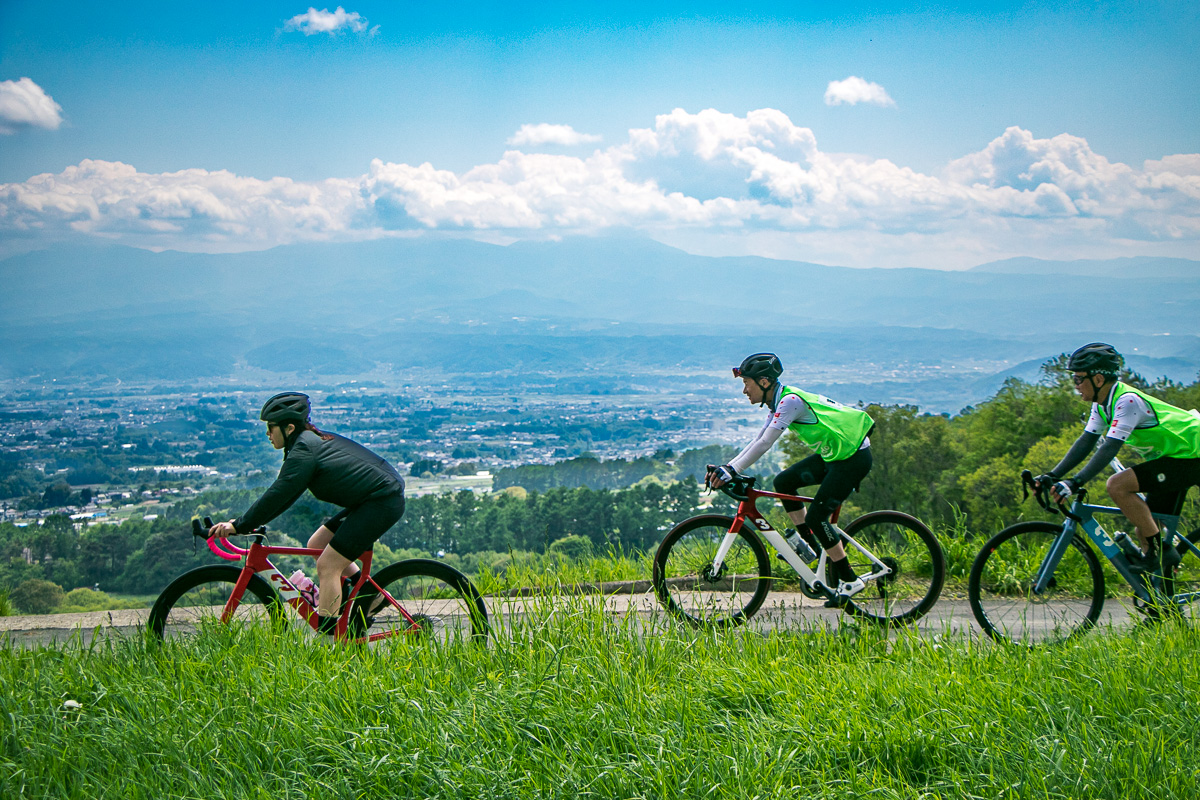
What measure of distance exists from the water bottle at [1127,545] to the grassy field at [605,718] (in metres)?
0.76

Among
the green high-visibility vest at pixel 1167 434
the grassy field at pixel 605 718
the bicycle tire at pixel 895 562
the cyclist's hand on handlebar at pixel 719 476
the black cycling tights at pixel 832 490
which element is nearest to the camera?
the grassy field at pixel 605 718

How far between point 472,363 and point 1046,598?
519 feet

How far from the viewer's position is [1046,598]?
16.4 ft

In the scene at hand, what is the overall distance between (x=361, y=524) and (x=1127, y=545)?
15.4 feet

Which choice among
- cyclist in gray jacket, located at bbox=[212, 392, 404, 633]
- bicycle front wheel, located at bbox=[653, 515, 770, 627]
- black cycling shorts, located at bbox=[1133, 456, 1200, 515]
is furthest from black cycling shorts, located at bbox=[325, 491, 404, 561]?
black cycling shorts, located at bbox=[1133, 456, 1200, 515]

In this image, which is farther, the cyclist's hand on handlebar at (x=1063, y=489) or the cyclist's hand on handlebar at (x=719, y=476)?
the cyclist's hand on handlebar at (x=719, y=476)

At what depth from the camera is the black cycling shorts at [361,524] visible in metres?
4.30

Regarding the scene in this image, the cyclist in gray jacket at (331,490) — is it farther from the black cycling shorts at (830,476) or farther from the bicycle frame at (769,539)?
the black cycling shorts at (830,476)

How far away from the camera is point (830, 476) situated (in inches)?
204

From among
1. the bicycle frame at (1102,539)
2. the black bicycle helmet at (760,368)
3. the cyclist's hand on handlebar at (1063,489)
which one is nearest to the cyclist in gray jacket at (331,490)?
the black bicycle helmet at (760,368)

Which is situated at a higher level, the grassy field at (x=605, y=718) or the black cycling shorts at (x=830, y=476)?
the black cycling shorts at (x=830, y=476)

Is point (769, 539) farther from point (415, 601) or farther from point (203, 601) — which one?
point (203, 601)

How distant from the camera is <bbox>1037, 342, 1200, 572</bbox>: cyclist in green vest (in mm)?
4586

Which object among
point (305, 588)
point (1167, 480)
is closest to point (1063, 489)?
point (1167, 480)
